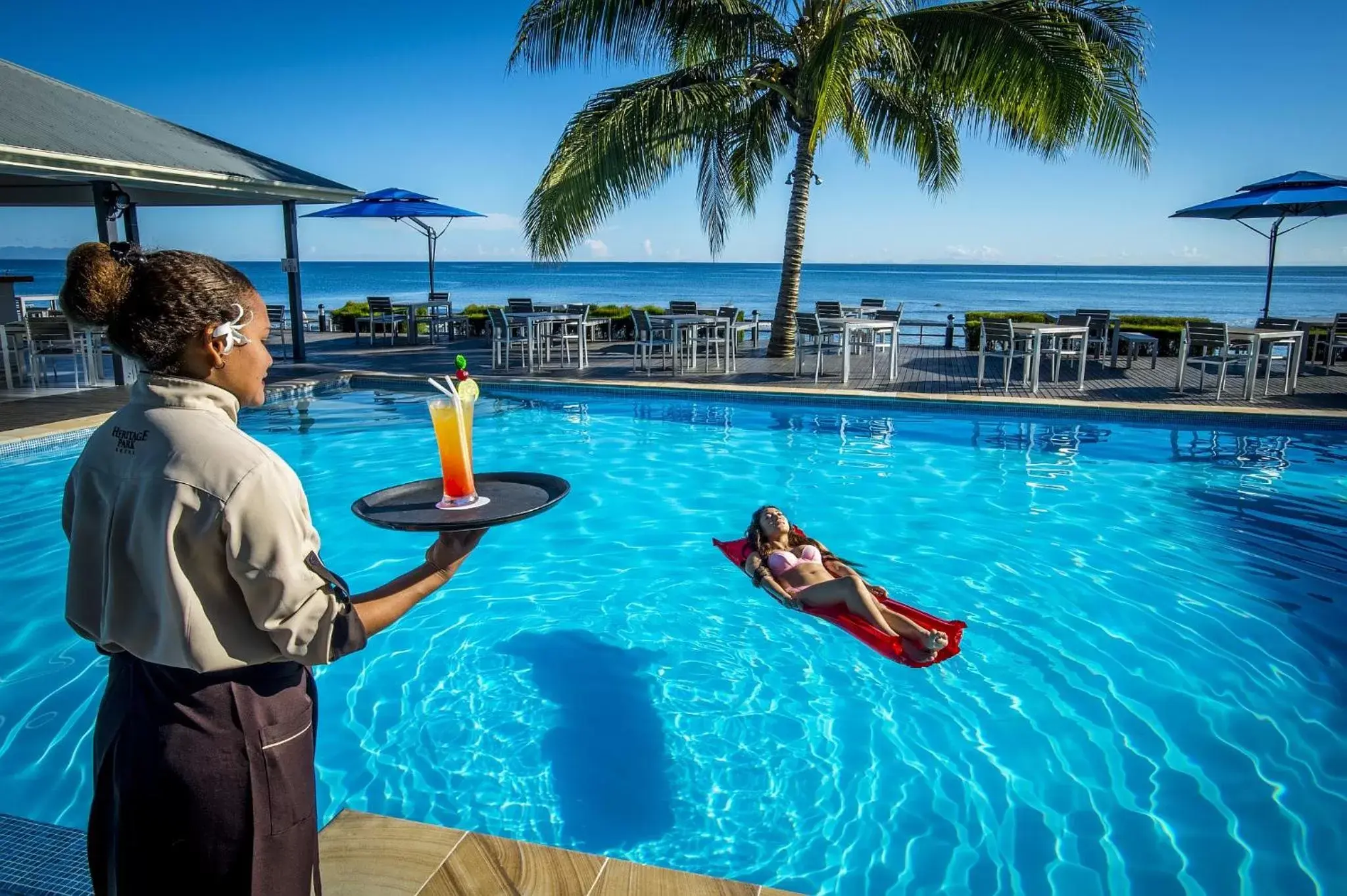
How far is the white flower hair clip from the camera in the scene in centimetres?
122

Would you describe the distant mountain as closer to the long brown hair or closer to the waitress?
the long brown hair

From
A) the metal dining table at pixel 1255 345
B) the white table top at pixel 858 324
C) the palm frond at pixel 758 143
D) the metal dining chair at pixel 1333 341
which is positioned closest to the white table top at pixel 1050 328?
the metal dining table at pixel 1255 345

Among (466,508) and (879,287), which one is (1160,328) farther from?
(879,287)

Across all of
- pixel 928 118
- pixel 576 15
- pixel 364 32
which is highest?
pixel 364 32

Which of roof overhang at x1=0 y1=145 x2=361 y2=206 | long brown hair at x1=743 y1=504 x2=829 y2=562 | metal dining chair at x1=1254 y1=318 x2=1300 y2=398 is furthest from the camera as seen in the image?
metal dining chair at x1=1254 y1=318 x2=1300 y2=398

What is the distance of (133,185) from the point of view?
10.9m

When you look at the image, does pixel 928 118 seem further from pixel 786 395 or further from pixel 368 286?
pixel 368 286

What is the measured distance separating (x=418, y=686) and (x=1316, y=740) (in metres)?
4.02

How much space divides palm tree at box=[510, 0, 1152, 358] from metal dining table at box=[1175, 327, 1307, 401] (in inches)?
89.3

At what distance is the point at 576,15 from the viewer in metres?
11.6

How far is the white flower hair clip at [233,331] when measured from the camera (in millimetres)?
1217

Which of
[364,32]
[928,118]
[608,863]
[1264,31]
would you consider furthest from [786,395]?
[1264,31]

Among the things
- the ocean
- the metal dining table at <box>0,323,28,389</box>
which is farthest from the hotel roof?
the ocean

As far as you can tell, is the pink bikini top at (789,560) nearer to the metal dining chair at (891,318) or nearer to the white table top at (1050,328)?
the white table top at (1050,328)
